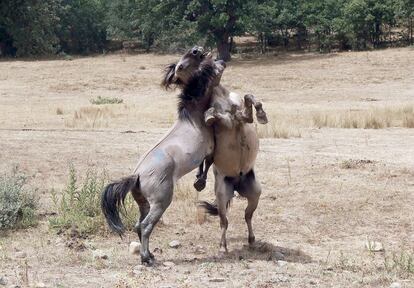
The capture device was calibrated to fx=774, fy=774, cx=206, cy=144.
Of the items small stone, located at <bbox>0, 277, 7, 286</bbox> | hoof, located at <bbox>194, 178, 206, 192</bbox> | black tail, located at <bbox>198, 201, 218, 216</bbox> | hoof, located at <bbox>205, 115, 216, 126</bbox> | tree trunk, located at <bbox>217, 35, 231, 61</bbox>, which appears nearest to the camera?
small stone, located at <bbox>0, 277, 7, 286</bbox>

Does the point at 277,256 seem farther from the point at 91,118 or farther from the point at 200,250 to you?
the point at 91,118

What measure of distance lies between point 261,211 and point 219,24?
30171mm

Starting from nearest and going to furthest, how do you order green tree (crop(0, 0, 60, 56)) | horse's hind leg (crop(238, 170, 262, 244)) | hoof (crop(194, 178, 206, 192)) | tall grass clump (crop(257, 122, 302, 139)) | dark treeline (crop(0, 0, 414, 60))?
hoof (crop(194, 178, 206, 192)) → horse's hind leg (crop(238, 170, 262, 244)) → tall grass clump (crop(257, 122, 302, 139)) → dark treeline (crop(0, 0, 414, 60)) → green tree (crop(0, 0, 60, 56))

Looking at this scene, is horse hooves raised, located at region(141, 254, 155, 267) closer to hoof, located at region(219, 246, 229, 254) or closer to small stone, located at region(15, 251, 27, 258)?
hoof, located at region(219, 246, 229, 254)

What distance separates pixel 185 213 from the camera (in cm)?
921

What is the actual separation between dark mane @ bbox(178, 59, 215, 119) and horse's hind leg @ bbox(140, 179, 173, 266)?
83cm

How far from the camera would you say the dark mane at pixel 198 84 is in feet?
24.2

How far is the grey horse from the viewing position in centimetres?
690

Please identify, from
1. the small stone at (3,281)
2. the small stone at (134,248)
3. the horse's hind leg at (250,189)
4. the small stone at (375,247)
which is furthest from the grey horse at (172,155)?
the small stone at (375,247)

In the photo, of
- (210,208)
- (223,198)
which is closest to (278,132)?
(210,208)

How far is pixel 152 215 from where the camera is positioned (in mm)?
6871

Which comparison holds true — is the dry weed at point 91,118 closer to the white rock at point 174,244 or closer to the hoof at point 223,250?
the white rock at point 174,244

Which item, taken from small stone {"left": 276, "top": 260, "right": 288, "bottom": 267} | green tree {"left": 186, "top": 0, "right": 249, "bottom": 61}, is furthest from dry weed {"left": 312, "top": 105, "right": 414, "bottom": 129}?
green tree {"left": 186, "top": 0, "right": 249, "bottom": 61}

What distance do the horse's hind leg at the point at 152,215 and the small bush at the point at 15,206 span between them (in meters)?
2.08
